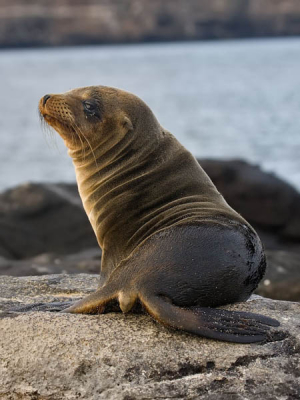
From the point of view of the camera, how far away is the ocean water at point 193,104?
25125mm

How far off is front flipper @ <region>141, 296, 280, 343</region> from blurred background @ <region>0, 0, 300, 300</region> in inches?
60.3

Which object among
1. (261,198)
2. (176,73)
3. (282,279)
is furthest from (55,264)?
(176,73)

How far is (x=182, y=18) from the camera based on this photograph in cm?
7825

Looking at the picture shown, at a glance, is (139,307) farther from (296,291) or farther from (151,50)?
(151,50)

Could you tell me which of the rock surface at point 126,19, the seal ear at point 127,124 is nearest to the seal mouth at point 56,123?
the seal ear at point 127,124

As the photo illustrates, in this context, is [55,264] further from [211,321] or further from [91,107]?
[211,321]

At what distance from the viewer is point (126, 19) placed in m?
75.7

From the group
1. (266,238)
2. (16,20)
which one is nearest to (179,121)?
(266,238)

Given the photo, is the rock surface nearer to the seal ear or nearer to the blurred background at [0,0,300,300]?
the blurred background at [0,0,300,300]

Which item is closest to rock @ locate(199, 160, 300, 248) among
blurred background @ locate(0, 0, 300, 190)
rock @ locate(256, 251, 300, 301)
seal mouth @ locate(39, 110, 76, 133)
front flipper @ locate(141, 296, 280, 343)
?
rock @ locate(256, 251, 300, 301)

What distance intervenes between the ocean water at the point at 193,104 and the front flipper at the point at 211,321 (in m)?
1.48

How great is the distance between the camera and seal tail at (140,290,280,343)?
152 inches

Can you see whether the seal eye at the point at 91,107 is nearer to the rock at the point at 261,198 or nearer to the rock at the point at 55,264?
the rock at the point at 55,264

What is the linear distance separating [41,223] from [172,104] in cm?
3319
